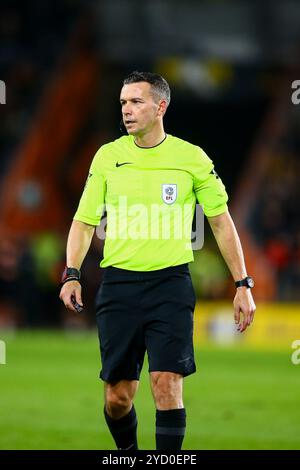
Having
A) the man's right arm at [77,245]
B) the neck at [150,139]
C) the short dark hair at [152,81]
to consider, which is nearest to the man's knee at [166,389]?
the man's right arm at [77,245]

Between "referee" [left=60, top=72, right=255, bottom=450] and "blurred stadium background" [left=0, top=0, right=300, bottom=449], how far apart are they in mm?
10918

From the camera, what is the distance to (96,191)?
8.09 metres

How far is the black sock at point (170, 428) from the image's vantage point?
778 cm

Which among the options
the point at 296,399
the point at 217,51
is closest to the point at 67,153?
the point at 217,51

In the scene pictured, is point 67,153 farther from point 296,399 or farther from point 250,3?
point 296,399

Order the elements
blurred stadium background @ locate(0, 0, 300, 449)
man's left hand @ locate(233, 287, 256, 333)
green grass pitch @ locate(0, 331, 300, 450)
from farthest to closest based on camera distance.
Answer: blurred stadium background @ locate(0, 0, 300, 449), green grass pitch @ locate(0, 331, 300, 450), man's left hand @ locate(233, 287, 256, 333)

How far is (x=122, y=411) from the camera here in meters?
8.14

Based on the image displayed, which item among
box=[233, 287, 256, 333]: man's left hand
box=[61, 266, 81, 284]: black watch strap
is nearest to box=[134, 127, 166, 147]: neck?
box=[61, 266, 81, 284]: black watch strap

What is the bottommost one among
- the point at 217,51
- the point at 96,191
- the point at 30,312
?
the point at 30,312

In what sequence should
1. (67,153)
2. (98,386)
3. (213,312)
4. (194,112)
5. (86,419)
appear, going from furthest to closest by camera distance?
(194,112)
(67,153)
(213,312)
(98,386)
(86,419)

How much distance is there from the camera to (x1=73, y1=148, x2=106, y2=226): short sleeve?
8.08 m

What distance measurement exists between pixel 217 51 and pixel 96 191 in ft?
68.5

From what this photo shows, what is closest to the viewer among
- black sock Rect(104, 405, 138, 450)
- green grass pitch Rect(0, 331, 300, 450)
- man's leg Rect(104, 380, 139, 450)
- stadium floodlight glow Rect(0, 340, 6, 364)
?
man's leg Rect(104, 380, 139, 450)

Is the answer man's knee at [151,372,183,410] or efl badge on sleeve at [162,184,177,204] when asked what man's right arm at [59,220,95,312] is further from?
man's knee at [151,372,183,410]
